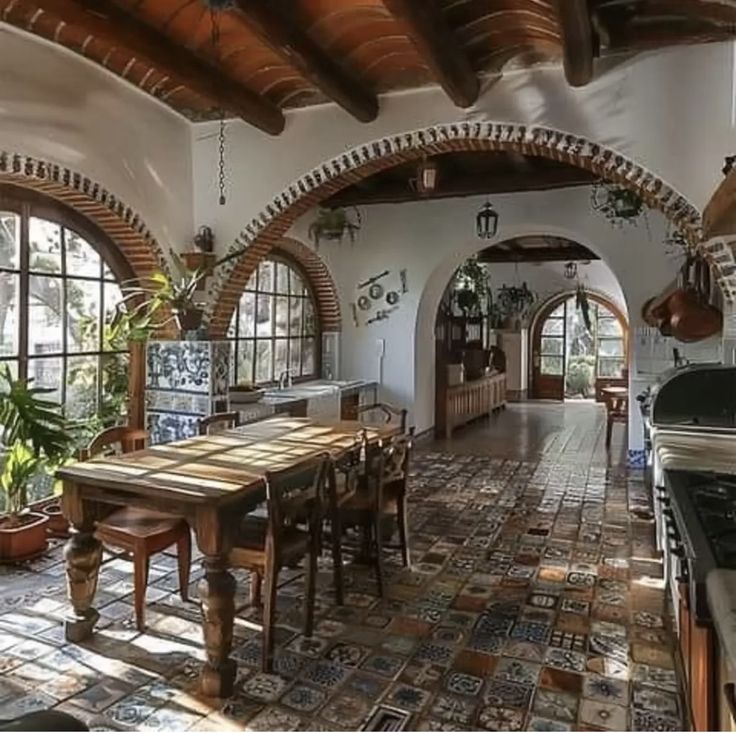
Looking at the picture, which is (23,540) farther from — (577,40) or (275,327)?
(577,40)

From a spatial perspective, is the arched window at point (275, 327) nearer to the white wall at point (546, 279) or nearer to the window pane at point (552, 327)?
the white wall at point (546, 279)

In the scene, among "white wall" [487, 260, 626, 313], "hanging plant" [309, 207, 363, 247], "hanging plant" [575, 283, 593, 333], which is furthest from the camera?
"hanging plant" [575, 283, 593, 333]

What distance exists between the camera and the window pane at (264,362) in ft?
22.5

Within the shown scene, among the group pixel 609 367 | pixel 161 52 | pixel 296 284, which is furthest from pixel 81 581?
pixel 609 367

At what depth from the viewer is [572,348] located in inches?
554

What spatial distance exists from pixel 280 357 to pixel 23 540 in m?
3.78

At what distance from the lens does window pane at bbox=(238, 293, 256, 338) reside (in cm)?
651

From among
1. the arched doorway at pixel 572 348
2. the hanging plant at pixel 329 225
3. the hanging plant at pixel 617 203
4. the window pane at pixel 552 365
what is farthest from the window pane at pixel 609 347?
the hanging plant at pixel 329 225

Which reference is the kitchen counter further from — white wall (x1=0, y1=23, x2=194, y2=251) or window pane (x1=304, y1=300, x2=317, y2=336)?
window pane (x1=304, y1=300, x2=317, y2=336)

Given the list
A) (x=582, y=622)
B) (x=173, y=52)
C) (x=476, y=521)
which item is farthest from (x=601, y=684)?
(x=173, y=52)

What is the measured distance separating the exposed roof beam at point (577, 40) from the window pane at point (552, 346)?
10.4 m

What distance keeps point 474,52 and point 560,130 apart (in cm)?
74

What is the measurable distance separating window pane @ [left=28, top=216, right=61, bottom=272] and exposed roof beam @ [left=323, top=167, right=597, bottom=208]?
3.26 metres

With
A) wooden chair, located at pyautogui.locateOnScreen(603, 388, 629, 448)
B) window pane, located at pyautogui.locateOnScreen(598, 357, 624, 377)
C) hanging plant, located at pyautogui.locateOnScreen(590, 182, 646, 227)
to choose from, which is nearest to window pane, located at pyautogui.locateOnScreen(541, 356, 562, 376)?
window pane, located at pyautogui.locateOnScreen(598, 357, 624, 377)
